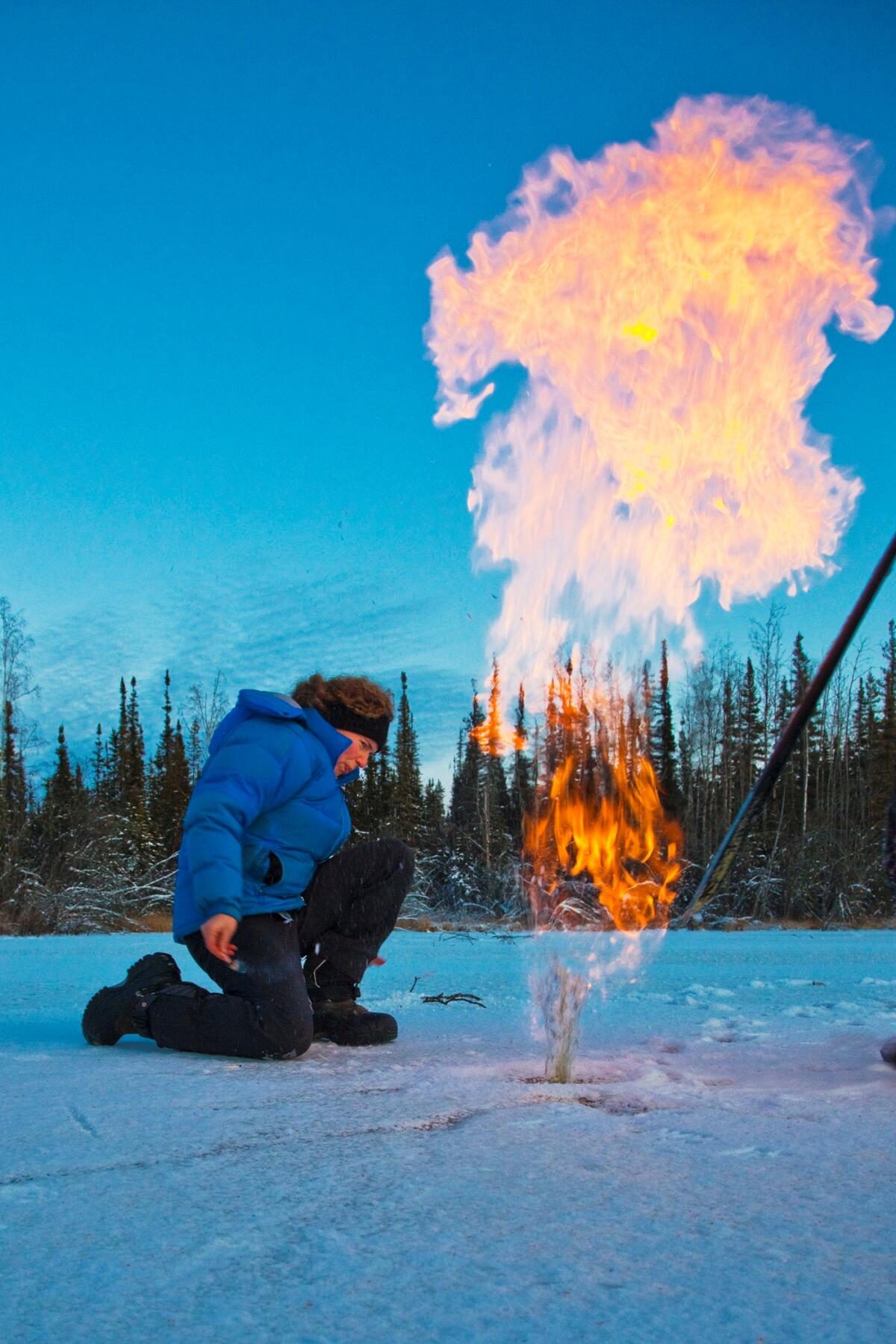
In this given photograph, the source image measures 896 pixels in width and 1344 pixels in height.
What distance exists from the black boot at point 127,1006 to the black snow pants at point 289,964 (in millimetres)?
47

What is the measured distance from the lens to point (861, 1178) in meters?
1.71

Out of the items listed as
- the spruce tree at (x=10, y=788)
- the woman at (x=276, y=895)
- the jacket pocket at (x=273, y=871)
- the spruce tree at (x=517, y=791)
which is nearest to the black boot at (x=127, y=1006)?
the woman at (x=276, y=895)

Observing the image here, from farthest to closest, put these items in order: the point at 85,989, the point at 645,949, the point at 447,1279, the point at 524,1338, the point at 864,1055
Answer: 1. the point at 645,949
2. the point at 85,989
3. the point at 864,1055
4. the point at 447,1279
5. the point at 524,1338

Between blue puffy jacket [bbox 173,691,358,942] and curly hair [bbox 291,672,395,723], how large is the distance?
0.20 m

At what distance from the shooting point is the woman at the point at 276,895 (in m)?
3.00

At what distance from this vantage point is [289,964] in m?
3.14

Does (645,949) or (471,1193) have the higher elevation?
(471,1193)

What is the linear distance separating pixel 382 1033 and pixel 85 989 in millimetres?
2342

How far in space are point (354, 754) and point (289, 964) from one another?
0.84m

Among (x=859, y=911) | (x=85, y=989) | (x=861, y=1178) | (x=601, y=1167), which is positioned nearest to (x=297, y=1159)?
(x=601, y=1167)

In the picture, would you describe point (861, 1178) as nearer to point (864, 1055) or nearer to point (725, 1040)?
point (864, 1055)

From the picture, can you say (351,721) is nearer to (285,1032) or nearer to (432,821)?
(285,1032)

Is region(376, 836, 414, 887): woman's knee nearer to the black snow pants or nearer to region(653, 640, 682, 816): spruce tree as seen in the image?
the black snow pants

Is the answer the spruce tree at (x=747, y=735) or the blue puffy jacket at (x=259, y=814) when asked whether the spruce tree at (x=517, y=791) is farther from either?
the blue puffy jacket at (x=259, y=814)
